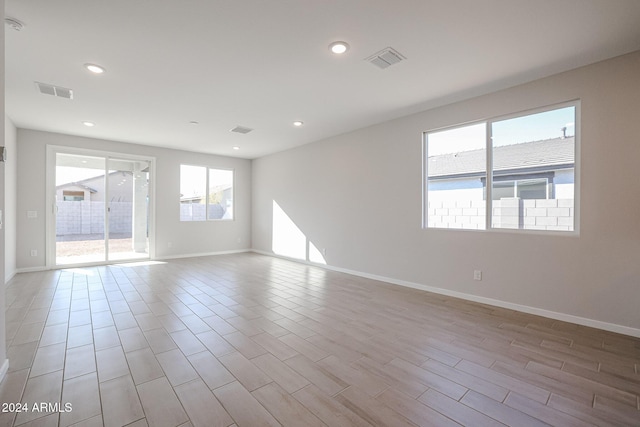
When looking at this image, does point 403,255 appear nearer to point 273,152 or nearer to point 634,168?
point 634,168

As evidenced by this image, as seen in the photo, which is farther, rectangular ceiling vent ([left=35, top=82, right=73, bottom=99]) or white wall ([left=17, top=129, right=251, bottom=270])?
white wall ([left=17, top=129, right=251, bottom=270])

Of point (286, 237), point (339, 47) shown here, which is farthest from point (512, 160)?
point (286, 237)

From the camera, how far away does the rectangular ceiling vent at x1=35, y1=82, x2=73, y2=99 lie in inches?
130

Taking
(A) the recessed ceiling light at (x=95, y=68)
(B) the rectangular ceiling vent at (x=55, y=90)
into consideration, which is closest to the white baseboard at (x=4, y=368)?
(A) the recessed ceiling light at (x=95, y=68)

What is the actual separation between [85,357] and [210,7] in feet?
9.27

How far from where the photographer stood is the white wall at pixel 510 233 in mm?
2672

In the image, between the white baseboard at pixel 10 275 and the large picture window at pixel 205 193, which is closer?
the white baseboard at pixel 10 275

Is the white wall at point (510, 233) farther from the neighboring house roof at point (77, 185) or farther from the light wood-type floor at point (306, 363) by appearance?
the neighboring house roof at point (77, 185)

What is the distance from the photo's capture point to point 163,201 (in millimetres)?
6602

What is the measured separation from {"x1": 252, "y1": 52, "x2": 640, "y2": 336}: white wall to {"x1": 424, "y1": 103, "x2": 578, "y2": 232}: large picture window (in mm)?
143

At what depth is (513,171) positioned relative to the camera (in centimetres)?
343

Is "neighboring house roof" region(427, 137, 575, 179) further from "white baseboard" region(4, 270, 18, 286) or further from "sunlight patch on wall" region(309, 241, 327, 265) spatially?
"white baseboard" region(4, 270, 18, 286)

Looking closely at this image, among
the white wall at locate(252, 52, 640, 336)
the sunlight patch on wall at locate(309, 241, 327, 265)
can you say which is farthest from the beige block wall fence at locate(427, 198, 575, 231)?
the sunlight patch on wall at locate(309, 241, 327, 265)

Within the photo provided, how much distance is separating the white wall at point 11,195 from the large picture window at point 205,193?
2776 millimetres
